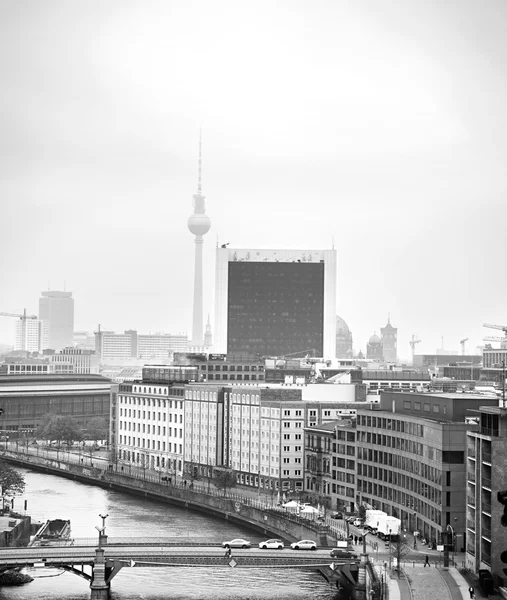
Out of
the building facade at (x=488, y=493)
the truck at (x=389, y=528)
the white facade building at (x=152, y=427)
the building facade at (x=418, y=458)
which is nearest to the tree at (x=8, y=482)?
the building facade at (x=418, y=458)

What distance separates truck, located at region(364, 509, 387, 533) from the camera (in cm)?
11400

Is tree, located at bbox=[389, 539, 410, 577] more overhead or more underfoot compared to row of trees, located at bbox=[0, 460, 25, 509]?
more underfoot

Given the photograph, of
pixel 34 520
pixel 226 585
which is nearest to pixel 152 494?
pixel 34 520

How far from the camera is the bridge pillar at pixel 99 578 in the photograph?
9469 centimetres

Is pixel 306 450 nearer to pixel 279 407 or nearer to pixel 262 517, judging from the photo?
pixel 279 407

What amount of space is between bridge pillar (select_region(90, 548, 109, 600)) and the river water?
2.10 meters

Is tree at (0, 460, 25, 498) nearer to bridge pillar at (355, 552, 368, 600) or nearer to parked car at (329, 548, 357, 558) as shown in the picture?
parked car at (329, 548, 357, 558)

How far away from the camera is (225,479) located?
15838 centimetres

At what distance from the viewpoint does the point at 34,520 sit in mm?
130125

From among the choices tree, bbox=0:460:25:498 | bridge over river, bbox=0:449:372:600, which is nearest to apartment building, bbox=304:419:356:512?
bridge over river, bbox=0:449:372:600

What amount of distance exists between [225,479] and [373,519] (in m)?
45.4

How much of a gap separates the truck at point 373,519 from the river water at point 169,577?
7.68 meters

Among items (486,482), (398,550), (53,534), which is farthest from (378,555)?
(53,534)

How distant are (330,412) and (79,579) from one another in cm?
5052
